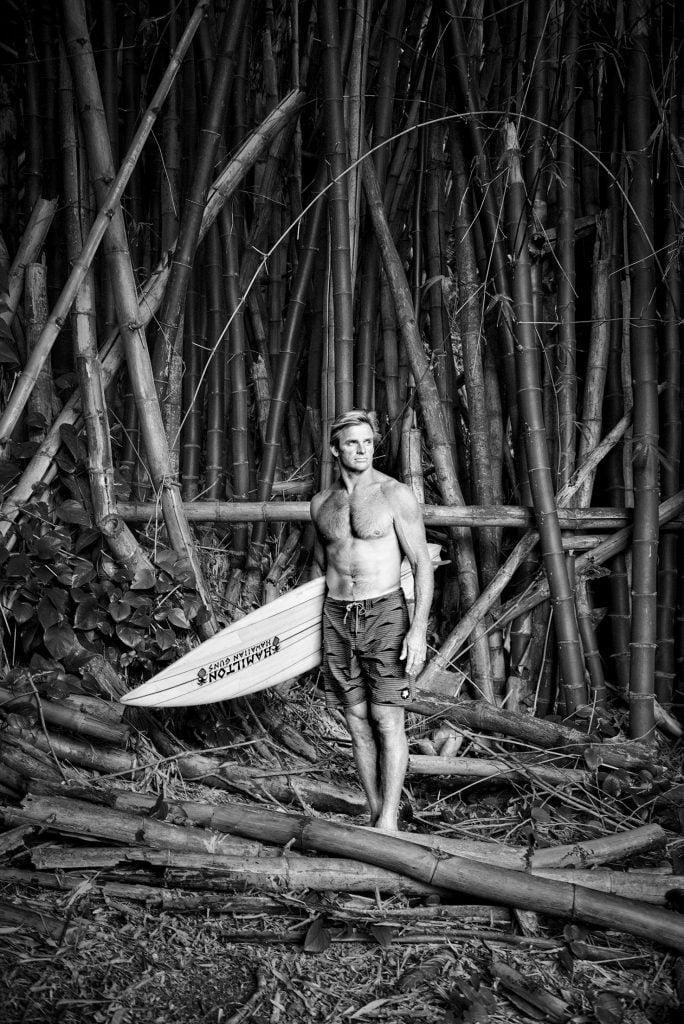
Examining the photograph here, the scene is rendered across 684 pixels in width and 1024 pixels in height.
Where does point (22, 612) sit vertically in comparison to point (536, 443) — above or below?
below

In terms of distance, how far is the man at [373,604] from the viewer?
269 cm

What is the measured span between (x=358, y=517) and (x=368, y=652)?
1.44ft

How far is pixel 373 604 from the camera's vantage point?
2721 mm

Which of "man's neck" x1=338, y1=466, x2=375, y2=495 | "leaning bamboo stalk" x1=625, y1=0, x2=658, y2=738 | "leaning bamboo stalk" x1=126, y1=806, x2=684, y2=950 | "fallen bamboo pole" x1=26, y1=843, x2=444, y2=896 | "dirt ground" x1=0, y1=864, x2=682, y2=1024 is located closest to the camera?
"dirt ground" x1=0, y1=864, x2=682, y2=1024

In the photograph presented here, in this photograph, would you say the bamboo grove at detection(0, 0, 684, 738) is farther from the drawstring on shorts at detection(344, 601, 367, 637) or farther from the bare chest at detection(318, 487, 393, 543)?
the drawstring on shorts at detection(344, 601, 367, 637)

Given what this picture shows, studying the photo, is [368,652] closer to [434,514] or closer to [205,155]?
[434,514]

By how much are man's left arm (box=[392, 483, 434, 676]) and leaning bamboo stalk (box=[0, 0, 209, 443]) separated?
170cm

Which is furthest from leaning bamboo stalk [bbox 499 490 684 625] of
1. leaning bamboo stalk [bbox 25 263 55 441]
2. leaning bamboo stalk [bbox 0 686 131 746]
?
leaning bamboo stalk [bbox 25 263 55 441]

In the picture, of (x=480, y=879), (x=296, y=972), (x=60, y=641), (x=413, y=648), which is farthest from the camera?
(x=60, y=641)

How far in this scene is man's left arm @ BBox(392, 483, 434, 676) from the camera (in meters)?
2.66

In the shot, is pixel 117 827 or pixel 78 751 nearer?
pixel 117 827

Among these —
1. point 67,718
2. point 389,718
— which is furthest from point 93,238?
point 389,718

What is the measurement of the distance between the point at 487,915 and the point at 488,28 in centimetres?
381

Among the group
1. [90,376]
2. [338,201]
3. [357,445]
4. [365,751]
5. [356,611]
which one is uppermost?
[338,201]
